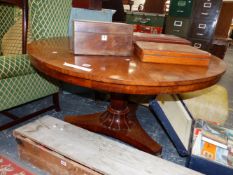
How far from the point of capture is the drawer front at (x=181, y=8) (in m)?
3.33

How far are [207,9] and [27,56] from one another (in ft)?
9.36

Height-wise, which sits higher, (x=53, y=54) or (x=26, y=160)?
(x=53, y=54)

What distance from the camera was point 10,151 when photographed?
1433mm

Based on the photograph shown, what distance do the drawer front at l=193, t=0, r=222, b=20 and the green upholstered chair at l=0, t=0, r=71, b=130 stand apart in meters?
2.29

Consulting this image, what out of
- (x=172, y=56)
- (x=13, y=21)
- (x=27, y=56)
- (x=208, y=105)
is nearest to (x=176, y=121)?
(x=208, y=105)

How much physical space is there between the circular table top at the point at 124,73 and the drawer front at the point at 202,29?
2611mm

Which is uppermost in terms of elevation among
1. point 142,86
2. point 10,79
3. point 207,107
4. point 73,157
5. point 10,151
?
point 142,86

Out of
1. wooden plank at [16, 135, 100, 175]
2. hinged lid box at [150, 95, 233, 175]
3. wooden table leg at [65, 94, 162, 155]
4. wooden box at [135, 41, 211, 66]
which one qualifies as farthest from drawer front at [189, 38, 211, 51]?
wooden plank at [16, 135, 100, 175]

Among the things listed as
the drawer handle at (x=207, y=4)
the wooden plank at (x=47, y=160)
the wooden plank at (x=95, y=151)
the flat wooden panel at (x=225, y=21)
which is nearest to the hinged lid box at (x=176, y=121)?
the wooden plank at (x=95, y=151)

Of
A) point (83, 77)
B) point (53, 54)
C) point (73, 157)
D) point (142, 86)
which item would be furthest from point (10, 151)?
point (142, 86)

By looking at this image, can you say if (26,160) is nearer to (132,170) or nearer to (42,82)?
(42,82)

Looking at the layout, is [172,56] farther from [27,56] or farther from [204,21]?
[204,21]

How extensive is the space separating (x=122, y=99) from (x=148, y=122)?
1.64ft

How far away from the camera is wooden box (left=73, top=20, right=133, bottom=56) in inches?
40.6
